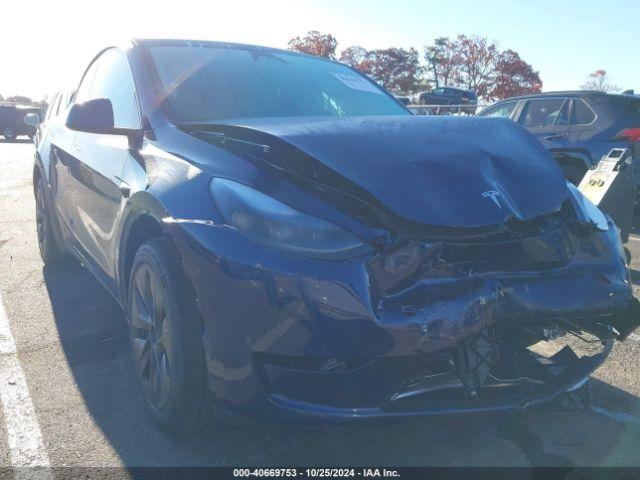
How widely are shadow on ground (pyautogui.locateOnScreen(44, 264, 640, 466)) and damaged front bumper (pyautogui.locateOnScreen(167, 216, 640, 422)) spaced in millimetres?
104

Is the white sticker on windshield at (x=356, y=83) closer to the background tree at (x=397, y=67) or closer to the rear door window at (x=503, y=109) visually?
the rear door window at (x=503, y=109)

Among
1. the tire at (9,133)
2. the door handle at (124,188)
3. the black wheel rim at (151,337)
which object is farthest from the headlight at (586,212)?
the tire at (9,133)

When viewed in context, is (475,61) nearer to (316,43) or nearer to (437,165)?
(316,43)

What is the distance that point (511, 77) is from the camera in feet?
131

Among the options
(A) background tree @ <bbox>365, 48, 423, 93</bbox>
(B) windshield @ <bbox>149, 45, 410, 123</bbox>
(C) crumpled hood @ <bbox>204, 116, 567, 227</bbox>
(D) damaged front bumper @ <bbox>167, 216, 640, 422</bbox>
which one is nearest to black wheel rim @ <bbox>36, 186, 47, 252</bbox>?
(B) windshield @ <bbox>149, 45, 410, 123</bbox>

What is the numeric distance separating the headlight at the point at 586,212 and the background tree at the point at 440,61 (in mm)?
41003

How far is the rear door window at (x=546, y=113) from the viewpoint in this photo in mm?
7566

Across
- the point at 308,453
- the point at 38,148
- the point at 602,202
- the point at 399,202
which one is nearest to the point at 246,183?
the point at 399,202

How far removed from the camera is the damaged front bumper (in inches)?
76.1

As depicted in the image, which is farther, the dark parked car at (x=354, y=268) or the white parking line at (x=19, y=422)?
the white parking line at (x=19, y=422)

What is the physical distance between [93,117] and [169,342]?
4.49ft

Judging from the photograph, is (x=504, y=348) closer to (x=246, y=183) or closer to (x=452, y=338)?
(x=452, y=338)

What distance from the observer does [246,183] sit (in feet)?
7.23

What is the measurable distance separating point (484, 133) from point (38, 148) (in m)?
4.04
